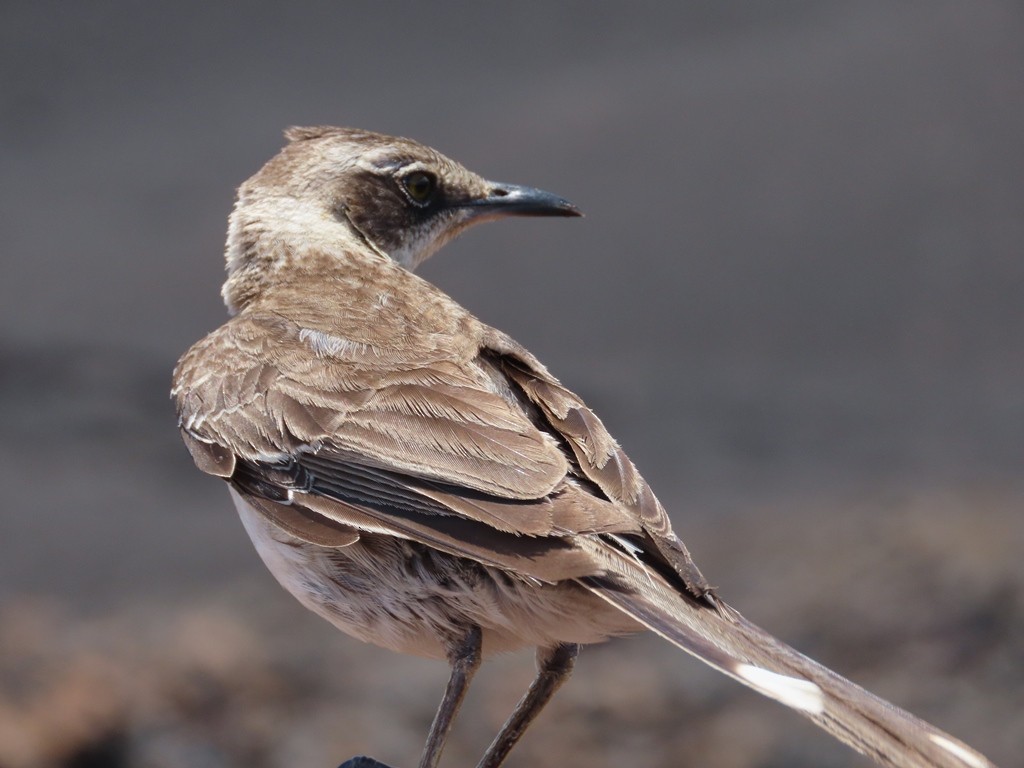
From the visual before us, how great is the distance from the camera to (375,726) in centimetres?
1099

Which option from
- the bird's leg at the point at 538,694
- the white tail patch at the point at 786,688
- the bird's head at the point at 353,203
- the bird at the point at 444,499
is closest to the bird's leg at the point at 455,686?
the bird at the point at 444,499

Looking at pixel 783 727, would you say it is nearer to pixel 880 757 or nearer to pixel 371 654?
pixel 371 654

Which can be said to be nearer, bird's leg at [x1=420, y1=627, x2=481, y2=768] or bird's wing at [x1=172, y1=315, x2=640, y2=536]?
bird's wing at [x1=172, y1=315, x2=640, y2=536]

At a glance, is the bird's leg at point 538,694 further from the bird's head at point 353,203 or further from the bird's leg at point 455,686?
the bird's head at point 353,203

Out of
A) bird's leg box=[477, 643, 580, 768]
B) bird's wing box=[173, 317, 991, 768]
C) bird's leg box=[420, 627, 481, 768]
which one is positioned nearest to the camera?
bird's wing box=[173, 317, 991, 768]

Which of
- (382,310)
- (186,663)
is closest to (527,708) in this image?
(382,310)

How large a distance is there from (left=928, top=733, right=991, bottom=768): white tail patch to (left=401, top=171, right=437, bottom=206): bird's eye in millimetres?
3266

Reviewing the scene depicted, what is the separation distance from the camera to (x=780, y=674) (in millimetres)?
3705

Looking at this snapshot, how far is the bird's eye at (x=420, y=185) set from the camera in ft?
19.6

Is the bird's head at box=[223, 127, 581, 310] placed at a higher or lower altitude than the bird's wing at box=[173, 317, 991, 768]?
higher

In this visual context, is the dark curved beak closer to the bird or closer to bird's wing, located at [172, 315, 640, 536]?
the bird

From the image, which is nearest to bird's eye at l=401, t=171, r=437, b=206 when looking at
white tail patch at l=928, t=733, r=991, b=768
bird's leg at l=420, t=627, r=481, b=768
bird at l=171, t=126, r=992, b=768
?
bird at l=171, t=126, r=992, b=768

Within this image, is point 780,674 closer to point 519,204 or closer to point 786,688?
point 786,688

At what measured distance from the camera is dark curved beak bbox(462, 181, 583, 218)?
6156mm
